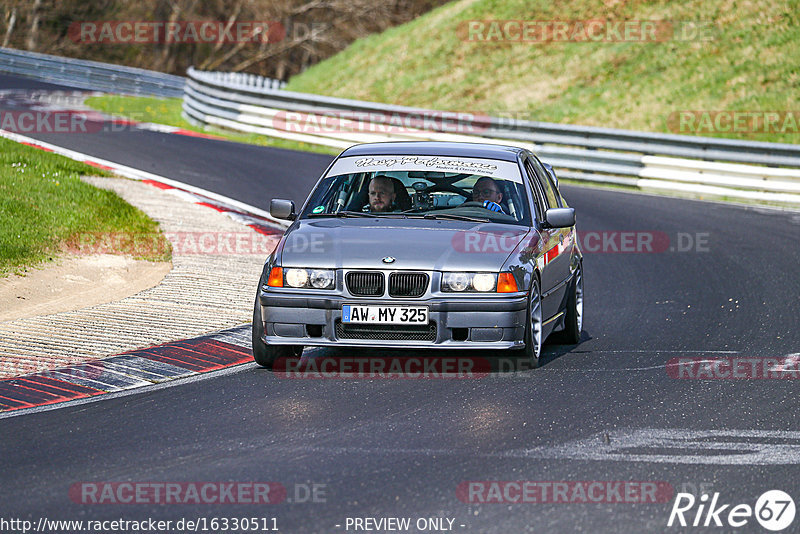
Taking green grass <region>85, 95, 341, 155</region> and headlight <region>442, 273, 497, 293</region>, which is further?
green grass <region>85, 95, 341, 155</region>

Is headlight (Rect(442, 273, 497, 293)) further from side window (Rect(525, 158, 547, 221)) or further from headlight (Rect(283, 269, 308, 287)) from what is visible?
side window (Rect(525, 158, 547, 221))

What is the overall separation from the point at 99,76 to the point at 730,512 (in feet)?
111

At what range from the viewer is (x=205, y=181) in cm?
1927

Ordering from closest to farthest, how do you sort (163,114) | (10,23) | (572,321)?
(572,321)
(163,114)
(10,23)

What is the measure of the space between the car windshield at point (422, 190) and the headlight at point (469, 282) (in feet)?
3.34

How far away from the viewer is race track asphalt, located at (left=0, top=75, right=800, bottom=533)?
556 centimetres

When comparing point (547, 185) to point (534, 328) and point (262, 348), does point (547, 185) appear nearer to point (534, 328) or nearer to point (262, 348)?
point (534, 328)

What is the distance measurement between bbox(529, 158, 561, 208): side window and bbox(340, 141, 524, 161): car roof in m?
0.34

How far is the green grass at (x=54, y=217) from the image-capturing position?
12.6m
